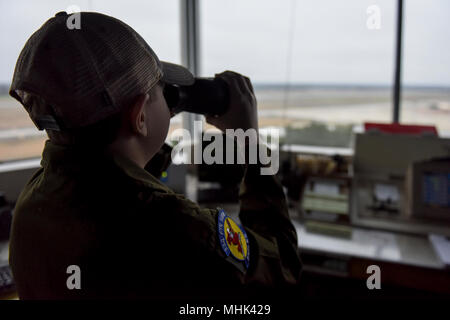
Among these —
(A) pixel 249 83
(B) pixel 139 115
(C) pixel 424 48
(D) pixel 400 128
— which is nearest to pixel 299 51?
(C) pixel 424 48

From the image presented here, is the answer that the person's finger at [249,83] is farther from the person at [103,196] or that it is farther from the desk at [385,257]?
the desk at [385,257]

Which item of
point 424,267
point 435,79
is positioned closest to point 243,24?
point 435,79

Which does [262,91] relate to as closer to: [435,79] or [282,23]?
[282,23]

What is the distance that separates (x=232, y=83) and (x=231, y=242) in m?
0.34

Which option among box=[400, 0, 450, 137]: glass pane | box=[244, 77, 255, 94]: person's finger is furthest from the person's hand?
box=[400, 0, 450, 137]: glass pane

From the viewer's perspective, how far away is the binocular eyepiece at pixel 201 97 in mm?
654

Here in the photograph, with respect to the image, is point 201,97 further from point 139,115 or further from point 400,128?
point 400,128

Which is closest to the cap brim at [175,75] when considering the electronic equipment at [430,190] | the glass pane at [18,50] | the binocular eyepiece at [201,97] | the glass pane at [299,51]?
the binocular eyepiece at [201,97]

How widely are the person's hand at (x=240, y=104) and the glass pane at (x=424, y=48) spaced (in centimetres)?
217

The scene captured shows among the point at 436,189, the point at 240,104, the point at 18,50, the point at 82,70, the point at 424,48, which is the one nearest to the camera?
the point at 82,70

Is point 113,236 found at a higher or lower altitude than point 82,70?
lower

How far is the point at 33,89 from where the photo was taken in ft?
1.53

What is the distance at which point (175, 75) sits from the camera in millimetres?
605

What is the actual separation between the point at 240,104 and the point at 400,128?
1707mm
